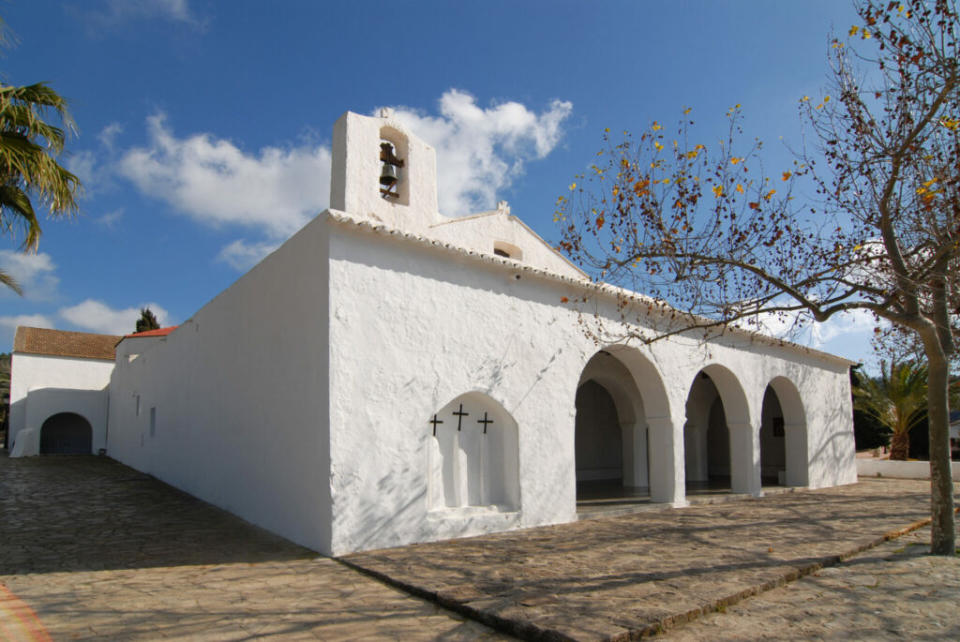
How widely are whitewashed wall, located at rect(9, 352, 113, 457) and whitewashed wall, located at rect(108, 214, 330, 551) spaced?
15173 mm

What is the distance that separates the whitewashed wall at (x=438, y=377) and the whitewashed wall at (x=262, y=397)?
31 centimetres

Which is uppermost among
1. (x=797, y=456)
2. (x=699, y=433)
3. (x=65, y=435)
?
(x=699, y=433)

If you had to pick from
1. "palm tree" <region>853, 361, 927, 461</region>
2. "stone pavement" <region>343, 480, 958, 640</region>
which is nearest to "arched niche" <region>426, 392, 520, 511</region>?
"stone pavement" <region>343, 480, 958, 640</region>

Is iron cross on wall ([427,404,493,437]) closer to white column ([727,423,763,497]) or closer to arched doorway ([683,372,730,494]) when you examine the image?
white column ([727,423,763,497])

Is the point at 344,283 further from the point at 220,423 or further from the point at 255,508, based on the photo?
the point at 220,423

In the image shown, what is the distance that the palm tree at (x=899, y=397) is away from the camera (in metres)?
17.3

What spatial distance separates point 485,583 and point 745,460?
814 centimetres

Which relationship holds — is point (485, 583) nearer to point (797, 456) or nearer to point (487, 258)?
point (487, 258)

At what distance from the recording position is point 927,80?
5.61 m

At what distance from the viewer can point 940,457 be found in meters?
6.29

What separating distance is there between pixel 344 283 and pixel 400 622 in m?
3.43

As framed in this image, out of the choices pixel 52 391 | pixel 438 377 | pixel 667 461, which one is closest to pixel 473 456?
pixel 438 377

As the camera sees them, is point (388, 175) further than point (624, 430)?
No

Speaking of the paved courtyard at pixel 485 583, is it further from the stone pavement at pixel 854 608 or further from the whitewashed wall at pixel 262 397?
the whitewashed wall at pixel 262 397
